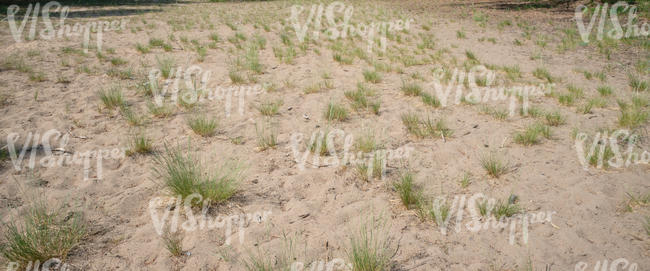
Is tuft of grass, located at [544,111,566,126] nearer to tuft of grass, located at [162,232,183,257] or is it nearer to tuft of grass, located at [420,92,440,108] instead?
tuft of grass, located at [420,92,440,108]

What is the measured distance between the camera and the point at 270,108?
186 inches

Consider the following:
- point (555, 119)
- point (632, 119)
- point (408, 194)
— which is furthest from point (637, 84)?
point (408, 194)

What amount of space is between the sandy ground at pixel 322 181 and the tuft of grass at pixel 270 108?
0.38ft

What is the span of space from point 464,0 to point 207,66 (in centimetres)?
1850

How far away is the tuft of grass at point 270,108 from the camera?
4699 mm

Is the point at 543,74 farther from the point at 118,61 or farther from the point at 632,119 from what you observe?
the point at 118,61

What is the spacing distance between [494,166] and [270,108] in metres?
3.01

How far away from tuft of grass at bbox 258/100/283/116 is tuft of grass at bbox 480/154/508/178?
2836mm

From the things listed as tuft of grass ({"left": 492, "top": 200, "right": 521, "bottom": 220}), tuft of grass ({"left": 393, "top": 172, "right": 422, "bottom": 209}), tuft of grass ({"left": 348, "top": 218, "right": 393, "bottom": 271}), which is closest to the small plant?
tuft of grass ({"left": 492, "top": 200, "right": 521, "bottom": 220})

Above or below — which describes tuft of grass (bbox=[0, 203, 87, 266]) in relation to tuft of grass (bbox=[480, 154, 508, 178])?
below

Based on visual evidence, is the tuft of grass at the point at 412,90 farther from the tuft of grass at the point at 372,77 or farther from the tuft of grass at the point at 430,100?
the tuft of grass at the point at 372,77

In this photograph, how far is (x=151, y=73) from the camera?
20.9 feet

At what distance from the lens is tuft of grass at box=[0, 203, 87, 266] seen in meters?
2.15

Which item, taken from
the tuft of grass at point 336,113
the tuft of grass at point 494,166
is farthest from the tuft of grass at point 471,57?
the tuft of grass at point 494,166
